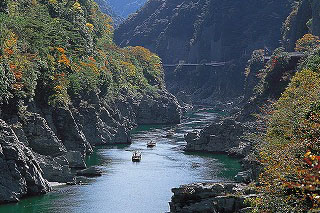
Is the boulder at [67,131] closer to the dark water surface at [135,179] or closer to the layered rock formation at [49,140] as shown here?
the layered rock formation at [49,140]

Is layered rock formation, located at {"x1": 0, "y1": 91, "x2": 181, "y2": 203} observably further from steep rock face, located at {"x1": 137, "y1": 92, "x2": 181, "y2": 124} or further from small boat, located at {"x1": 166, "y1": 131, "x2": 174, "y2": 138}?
steep rock face, located at {"x1": 137, "y1": 92, "x2": 181, "y2": 124}

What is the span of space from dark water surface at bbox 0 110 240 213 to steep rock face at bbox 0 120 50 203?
3.92 ft

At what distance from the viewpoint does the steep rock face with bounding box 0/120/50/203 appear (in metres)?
55.6

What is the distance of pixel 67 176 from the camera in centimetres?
6638

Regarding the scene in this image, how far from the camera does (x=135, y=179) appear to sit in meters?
69.5

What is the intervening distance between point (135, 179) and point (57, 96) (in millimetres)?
21893

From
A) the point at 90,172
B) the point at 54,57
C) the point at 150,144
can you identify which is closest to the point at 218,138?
the point at 150,144

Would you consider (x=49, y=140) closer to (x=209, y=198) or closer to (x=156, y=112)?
(x=209, y=198)

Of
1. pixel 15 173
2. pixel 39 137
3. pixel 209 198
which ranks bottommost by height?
pixel 209 198

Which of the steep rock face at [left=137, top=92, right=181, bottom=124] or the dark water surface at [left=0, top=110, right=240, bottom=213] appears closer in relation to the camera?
the dark water surface at [left=0, top=110, right=240, bottom=213]

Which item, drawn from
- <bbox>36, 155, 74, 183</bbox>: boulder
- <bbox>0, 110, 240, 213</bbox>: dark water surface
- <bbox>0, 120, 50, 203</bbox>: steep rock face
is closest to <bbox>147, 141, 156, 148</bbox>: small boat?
<bbox>0, 110, 240, 213</bbox>: dark water surface

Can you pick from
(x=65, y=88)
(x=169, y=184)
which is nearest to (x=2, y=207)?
(x=169, y=184)

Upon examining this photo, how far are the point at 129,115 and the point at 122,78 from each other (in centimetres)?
1348

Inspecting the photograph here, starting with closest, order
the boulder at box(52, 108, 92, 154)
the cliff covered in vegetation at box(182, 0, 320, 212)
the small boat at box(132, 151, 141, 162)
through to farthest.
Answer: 1. the cliff covered in vegetation at box(182, 0, 320, 212)
2. the small boat at box(132, 151, 141, 162)
3. the boulder at box(52, 108, 92, 154)
